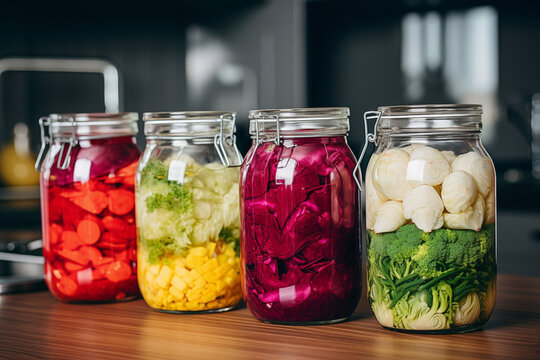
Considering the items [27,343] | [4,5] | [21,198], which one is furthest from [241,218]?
[4,5]

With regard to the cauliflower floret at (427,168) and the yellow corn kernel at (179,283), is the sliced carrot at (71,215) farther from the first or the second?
the cauliflower floret at (427,168)

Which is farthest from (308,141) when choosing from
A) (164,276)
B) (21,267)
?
(21,267)

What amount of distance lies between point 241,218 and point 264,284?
3.1 inches

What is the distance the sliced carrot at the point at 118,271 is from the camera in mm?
944

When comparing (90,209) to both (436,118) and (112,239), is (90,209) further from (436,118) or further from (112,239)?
(436,118)

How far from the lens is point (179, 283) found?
846 millimetres

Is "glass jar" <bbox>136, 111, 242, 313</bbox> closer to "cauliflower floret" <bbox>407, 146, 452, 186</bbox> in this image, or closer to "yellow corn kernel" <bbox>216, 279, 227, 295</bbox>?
"yellow corn kernel" <bbox>216, 279, 227, 295</bbox>

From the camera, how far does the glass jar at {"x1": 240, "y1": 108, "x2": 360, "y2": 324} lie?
30.0 inches

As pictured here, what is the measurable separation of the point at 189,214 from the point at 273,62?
2306 mm

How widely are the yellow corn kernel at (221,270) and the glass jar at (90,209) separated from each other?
15 centimetres

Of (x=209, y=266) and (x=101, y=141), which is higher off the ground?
(x=101, y=141)

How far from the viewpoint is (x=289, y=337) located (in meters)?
0.74

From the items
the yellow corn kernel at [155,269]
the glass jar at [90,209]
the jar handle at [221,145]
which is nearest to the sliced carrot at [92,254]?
the glass jar at [90,209]

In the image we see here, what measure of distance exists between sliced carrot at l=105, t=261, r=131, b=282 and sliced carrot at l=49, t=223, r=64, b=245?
78 millimetres
